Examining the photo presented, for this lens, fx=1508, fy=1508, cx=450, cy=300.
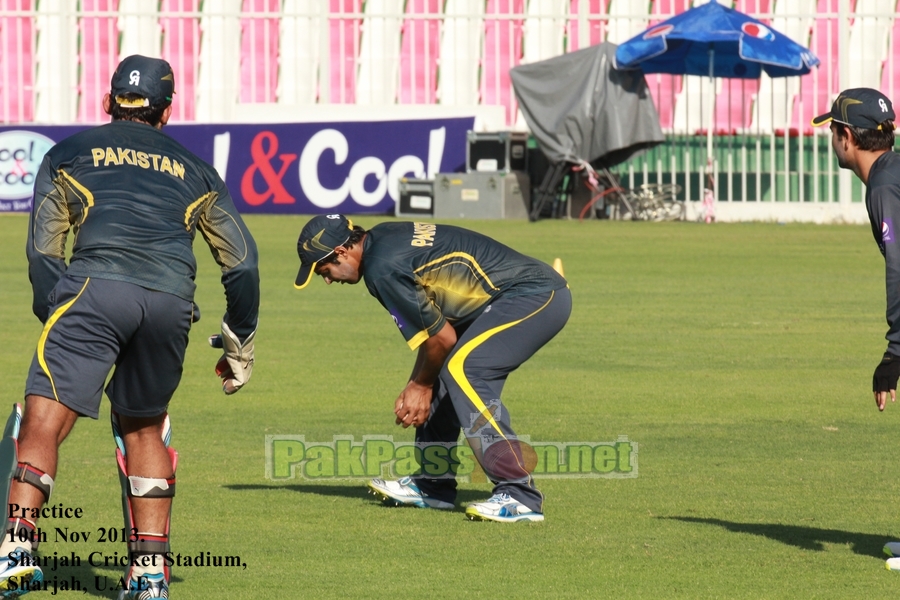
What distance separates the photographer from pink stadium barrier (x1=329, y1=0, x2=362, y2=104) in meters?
33.5

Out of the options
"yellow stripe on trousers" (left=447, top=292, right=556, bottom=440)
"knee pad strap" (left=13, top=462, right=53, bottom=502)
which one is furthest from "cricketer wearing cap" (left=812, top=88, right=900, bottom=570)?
"knee pad strap" (left=13, top=462, right=53, bottom=502)

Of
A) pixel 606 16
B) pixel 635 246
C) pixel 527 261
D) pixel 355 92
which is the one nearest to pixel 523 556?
pixel 527 261

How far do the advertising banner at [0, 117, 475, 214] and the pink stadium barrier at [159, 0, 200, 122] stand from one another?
219 inches

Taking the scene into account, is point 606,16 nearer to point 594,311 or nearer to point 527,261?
point 594,311

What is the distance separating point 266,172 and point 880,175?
2343cm

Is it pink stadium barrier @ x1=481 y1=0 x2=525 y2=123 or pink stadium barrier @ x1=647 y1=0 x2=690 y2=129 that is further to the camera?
pink stadium barrier @ x1=481 y1=0 x2=525 y2=123

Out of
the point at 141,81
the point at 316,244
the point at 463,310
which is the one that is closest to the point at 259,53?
the point at 463,310

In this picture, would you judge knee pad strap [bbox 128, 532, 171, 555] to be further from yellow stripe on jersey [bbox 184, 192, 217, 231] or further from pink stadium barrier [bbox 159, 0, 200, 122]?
pink stadium barrier [bbox 159, 0, 200, 122]

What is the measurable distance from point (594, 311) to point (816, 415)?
5.87 m

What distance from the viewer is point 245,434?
9539 millimetres

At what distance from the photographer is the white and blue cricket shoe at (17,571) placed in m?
5.34

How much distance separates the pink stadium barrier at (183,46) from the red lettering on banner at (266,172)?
575 cm

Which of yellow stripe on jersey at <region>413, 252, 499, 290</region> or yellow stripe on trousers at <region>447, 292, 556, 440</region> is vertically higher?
yellow stripe on jersey at <region>413, 252, 499, 290</region>

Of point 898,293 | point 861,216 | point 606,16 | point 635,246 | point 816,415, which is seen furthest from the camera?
point 606,16
